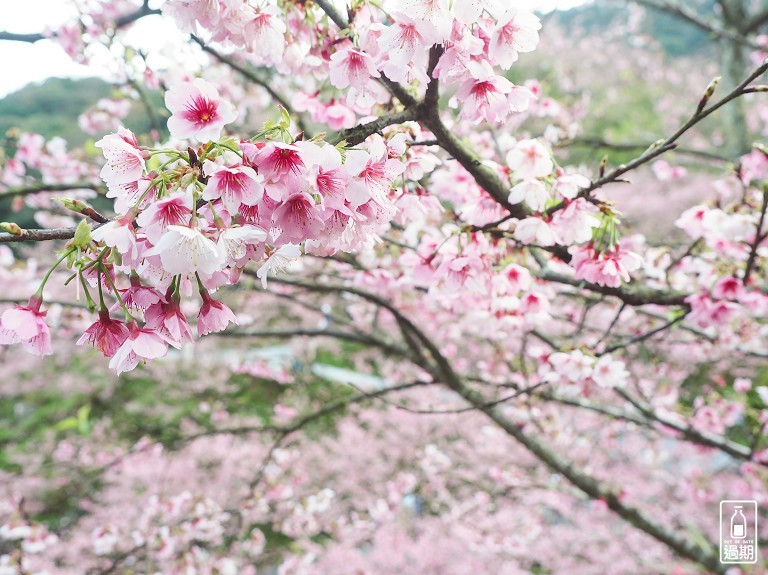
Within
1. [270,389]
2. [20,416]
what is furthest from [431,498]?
[20,416]

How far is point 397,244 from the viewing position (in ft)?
5.65

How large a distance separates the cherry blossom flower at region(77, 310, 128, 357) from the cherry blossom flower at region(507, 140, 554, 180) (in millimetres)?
996

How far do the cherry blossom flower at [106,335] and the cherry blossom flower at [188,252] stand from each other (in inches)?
8.1

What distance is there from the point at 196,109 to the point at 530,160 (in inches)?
33.0

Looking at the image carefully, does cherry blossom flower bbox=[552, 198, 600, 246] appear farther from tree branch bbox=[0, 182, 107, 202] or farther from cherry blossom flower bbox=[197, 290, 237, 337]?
tree branch bbox=[0, 182, 107, 202]

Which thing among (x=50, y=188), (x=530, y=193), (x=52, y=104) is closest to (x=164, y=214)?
(x=530, y=193)

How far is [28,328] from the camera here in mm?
745

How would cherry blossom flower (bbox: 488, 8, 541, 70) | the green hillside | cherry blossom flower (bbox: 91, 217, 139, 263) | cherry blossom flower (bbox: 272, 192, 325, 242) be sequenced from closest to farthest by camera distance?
cherry blossom flower (bbox: 91, 217, 139, 263) → cherry blossom flower (bbox: 272, 192, 325, 242) → cherry blossom flower (bbox: 488, 8, 541, 70) → the green hillside

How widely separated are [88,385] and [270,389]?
369 cm

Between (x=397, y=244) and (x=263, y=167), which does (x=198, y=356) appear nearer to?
(x=397, y=244)

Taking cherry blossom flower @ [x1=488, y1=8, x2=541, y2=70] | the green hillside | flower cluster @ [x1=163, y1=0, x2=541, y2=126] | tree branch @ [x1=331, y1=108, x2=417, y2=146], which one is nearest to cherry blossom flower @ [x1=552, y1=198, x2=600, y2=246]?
flower cluster @ [x1=163, y1=0, x2=541, y2=126]

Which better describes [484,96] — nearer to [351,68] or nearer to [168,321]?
[351,68]

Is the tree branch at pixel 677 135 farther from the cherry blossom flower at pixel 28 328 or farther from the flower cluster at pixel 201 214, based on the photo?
the cherry blossom flower at pixel 28 328

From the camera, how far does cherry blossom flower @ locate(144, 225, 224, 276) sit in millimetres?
645
